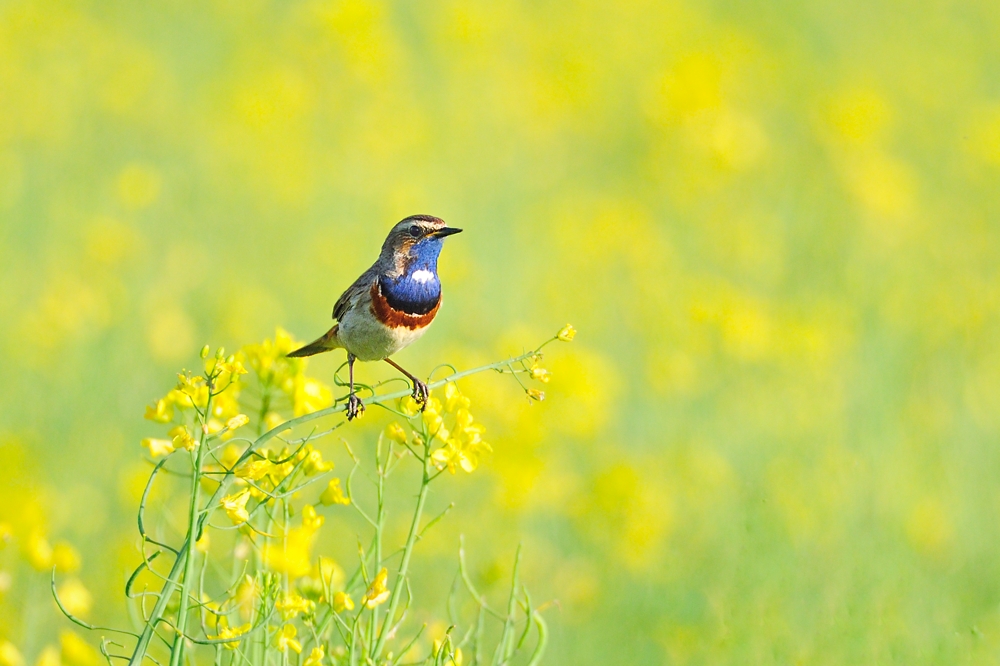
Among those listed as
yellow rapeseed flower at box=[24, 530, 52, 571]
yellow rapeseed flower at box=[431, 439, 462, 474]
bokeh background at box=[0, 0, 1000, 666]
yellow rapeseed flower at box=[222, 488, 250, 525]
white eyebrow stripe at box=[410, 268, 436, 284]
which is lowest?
yellow rapeseed flower at box=[222, 488, 250, 525]

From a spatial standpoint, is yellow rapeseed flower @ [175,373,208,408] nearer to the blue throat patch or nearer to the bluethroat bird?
the bluethroat bird

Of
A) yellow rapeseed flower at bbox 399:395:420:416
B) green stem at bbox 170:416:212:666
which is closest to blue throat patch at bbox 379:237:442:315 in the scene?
yellow rapeseed flower at bbox 399:395:420:416

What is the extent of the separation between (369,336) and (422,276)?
26 cm

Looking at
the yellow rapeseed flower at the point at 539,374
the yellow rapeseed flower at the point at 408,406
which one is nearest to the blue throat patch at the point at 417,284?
the yellow rapeseed flower at the point at 408,406

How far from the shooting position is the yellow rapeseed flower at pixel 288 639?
246cm

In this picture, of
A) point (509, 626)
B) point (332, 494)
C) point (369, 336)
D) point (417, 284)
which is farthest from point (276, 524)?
point (417, 284)

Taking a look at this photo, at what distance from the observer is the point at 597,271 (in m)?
9.05

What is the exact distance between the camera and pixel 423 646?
376 cm

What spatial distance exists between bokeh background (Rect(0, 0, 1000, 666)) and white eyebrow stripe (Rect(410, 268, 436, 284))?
94cm

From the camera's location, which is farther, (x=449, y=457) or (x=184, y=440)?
(x=449, y=457)

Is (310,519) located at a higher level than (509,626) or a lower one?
higher

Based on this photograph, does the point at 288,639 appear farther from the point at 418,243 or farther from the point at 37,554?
the point at 418,243

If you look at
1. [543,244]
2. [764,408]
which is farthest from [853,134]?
[764,408]

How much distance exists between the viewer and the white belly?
11.9 feet
